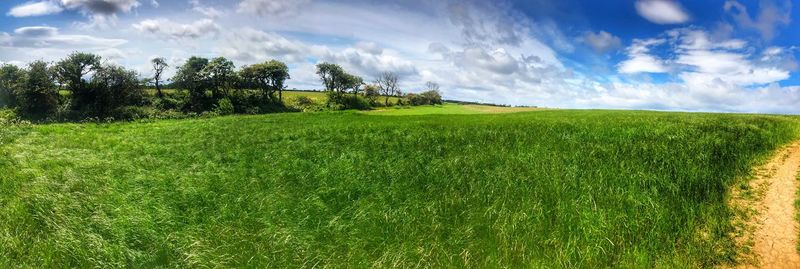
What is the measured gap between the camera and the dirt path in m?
8.83

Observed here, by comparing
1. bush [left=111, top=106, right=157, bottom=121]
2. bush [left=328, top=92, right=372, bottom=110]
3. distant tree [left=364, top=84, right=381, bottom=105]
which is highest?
distant tree [left=364, top=84, right=381, bottom=105]

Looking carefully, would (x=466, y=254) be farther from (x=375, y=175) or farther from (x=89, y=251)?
(x=89, y=251)

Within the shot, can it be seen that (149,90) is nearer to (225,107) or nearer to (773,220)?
(225,107)

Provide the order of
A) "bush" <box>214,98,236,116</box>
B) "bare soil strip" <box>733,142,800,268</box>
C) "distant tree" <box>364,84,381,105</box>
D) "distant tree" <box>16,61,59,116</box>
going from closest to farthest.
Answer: "bare soil strip" <box>733,142,800,268</box>
"distant tree" <box>16,61,59,116</box>
"bush" <box>214,98,236,116</box>
"distant tree" <box>364,84,381,105</box>

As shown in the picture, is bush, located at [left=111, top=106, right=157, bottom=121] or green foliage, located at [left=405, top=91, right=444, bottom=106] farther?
green foliage, located at [left=405, top=91, right=444, bottom=106]

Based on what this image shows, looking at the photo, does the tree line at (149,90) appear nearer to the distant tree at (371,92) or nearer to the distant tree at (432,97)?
the distant tree at (371,92)

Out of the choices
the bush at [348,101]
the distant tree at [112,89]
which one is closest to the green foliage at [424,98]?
the bush at [348,101]

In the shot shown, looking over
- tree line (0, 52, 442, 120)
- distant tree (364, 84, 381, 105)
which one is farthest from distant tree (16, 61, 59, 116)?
distant tree (364, 84, 381, 105)

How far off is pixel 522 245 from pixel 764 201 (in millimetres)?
8455

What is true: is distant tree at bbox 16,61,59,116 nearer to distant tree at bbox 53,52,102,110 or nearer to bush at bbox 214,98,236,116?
distant tree at bbox 53,52,102,110

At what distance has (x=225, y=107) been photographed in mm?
92438

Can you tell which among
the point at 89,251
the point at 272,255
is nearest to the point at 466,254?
the point at 272,255

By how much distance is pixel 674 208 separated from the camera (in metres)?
11.1

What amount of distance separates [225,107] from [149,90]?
23789mm
